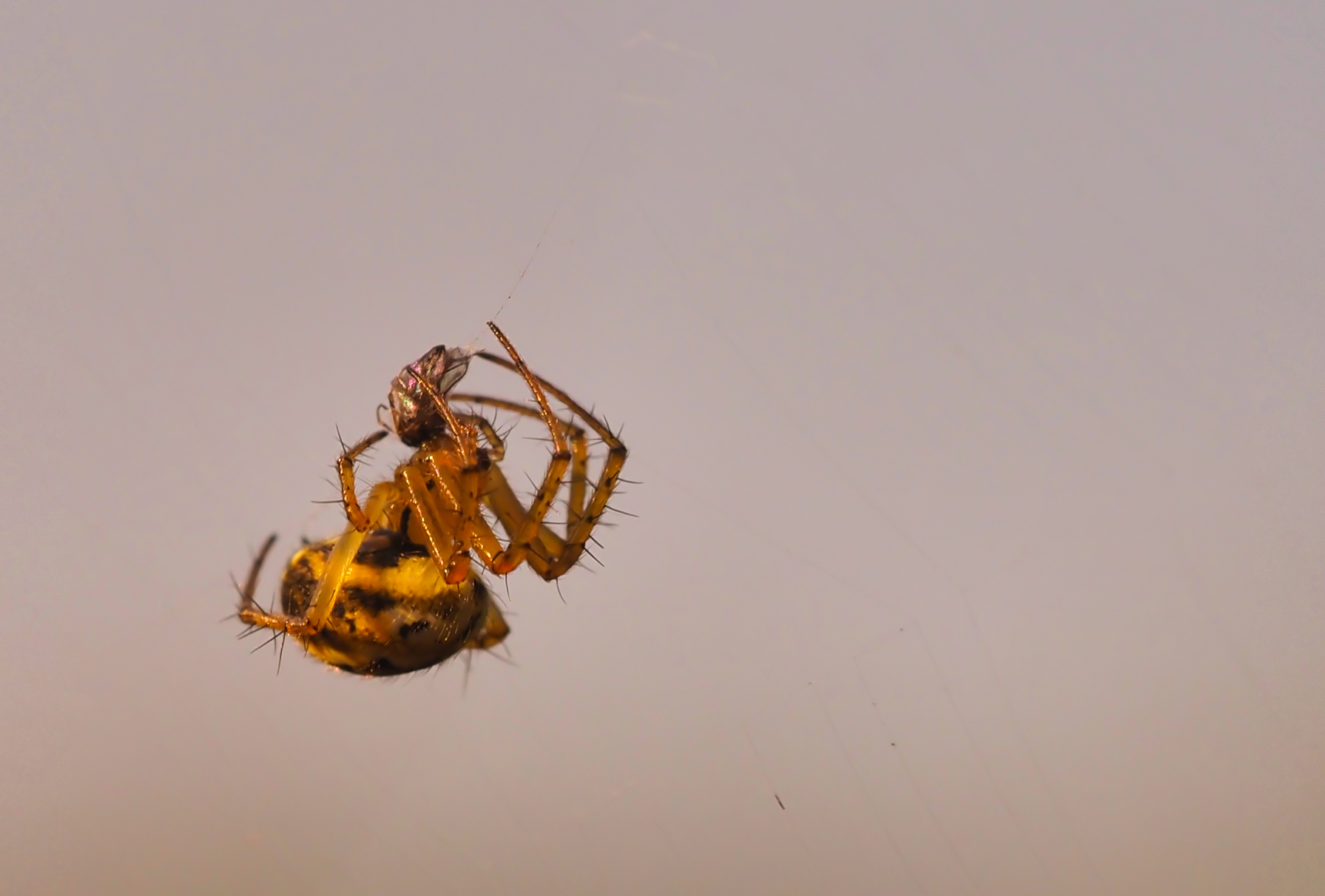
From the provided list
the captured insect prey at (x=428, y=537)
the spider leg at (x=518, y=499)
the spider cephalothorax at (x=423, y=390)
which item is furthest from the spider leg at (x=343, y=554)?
the spider leg at (x=518, y=499)

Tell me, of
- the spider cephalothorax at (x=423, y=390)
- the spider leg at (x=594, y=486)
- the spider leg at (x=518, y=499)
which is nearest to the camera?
the spider cephalothorax at (x=423, y=390)

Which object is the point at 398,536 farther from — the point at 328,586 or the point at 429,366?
the point at 429,366

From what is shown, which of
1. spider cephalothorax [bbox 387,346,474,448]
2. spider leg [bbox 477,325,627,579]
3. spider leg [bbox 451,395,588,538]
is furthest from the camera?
spider leg [bbox 451,395,588,538]

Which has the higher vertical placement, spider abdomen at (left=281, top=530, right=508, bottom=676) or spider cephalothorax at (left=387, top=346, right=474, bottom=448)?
spider cephalothorax at (left=387, top=346, right=474, bottom=448)

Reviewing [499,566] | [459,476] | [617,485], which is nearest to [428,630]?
[499,566]

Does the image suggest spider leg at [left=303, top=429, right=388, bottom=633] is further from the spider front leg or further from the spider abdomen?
the spider front leg

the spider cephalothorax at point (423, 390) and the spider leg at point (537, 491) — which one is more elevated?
the spider cephalothorax at point (423, 390)

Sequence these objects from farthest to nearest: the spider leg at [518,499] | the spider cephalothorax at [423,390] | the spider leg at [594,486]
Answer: the spider leg at [518,499] → the spider leg at [594,486] → the spider cephalothorax at [423,390]

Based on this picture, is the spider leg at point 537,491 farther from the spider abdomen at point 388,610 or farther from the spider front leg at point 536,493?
the spider abdomen at point 388,610

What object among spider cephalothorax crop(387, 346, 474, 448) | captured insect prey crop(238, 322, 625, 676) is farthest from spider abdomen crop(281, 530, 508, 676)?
spider cephalothorax crop(387, 346, 474, 448)
